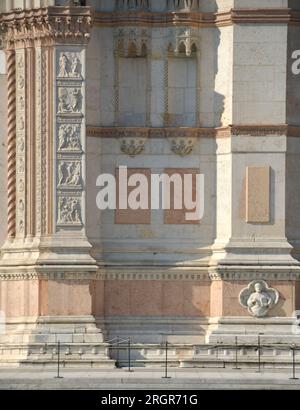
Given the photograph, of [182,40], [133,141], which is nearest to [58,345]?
[133,141]

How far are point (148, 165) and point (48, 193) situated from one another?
2057 millimetres

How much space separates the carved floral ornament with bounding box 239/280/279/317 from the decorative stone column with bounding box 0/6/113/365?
9.13 ft

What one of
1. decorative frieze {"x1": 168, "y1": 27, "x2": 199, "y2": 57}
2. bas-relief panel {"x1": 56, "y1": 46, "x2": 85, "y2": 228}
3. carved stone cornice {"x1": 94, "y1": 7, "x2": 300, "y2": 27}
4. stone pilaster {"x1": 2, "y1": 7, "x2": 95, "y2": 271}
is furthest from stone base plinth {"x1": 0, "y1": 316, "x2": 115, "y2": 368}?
carved stone cornice {"x1": 94, "y1": 7, "x2": 300, "y2": 27}

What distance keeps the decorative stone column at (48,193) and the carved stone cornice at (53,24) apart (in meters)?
0.02

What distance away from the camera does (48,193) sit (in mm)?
56562

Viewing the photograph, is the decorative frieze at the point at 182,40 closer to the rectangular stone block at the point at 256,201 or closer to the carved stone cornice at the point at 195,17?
the carved stone cornice at the point at 195,17

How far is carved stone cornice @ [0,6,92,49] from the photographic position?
56.3 m

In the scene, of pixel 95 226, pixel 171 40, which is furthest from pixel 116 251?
pixel 171 40

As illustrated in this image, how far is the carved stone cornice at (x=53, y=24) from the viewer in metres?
56.3

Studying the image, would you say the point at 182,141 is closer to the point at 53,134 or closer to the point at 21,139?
the point at 53,134

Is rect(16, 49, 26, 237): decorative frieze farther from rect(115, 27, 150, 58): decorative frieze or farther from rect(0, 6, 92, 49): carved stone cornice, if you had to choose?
rect(115, 27, 150, 58): decorative frieze

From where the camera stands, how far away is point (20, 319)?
5675 centimetres

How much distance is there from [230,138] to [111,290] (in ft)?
11.9

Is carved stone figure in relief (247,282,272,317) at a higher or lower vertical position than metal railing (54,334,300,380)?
higher
